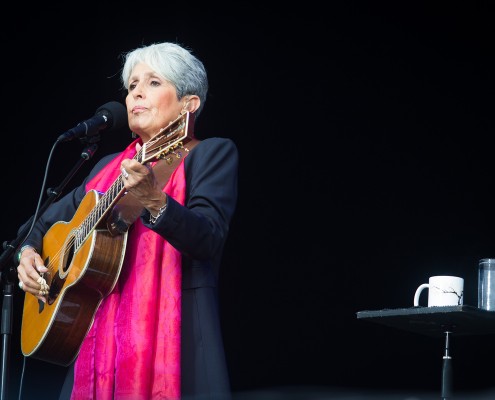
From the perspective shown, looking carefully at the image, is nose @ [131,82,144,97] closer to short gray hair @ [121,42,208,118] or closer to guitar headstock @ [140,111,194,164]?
short gray hair @ [121,42,208,118]

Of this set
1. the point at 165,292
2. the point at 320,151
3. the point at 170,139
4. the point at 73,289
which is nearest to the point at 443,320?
the point at 165,292

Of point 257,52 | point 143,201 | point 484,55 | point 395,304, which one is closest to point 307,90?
point 257,52

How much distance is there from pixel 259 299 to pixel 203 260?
168cm

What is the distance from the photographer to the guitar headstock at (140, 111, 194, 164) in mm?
2025

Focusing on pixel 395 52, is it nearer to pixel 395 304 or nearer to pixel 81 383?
pixel 395 304

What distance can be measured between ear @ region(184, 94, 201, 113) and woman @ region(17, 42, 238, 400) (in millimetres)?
138

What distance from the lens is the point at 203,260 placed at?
2143 millimetres

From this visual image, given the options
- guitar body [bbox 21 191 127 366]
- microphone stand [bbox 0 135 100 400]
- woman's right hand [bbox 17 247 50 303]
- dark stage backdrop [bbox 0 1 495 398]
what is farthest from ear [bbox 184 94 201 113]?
dark stage backdrop [bbox 0 1 495 398]

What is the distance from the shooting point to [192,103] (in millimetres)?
2562

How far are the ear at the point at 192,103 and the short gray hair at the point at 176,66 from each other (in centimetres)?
1

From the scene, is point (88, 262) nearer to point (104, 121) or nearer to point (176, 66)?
point (104, 121)

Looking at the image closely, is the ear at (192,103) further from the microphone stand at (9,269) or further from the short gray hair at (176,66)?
the microphone stand at (9,269)

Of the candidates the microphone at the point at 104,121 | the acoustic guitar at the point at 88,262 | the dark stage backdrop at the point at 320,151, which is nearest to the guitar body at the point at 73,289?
the acoustic guitar at the point at 88,262

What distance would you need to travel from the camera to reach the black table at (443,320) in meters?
2.07
